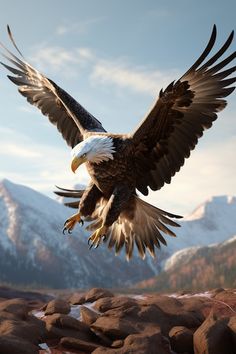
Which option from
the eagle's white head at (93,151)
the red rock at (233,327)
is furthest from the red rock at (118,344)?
the eagle's white head at (93,151)

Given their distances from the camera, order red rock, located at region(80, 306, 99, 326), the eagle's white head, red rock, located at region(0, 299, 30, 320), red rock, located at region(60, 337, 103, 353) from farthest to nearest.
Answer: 1. red rock, located at region(80, 306, 99, 326)
2. red rock, located at region(0, 299, 30, 320)
3. red rock, located at region(60, 337, 103, 353)
4. the eagle's white head

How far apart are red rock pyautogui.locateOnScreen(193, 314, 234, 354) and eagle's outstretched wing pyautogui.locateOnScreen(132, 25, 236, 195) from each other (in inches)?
85.1

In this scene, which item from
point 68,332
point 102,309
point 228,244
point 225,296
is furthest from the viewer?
point 228,244

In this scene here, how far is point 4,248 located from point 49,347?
17893 centimetres

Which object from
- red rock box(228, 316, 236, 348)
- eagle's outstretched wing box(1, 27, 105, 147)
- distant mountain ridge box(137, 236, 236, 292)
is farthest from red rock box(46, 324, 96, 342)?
distant mountain ridge box(137, 236, 236, 292)

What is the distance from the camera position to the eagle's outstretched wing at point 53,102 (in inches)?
289

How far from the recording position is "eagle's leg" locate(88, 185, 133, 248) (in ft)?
19.8

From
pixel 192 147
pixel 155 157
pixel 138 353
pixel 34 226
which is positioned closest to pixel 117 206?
pixel 155 157

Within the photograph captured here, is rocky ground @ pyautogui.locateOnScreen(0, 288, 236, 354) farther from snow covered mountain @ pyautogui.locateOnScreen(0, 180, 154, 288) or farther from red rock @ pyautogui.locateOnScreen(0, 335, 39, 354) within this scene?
snow covered mountain @ pyautogui.locateOnScreen(0, 180, 154, 288)

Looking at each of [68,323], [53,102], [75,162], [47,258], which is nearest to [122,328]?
[68,323]

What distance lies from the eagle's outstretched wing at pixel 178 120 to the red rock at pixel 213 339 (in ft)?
7.09

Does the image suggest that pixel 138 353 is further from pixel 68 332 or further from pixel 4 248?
pixel 4 248

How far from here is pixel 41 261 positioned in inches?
6855

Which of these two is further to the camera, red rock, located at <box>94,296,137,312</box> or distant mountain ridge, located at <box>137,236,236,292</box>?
distant mountain ridge, located at <box>137,236,236,292</box>
